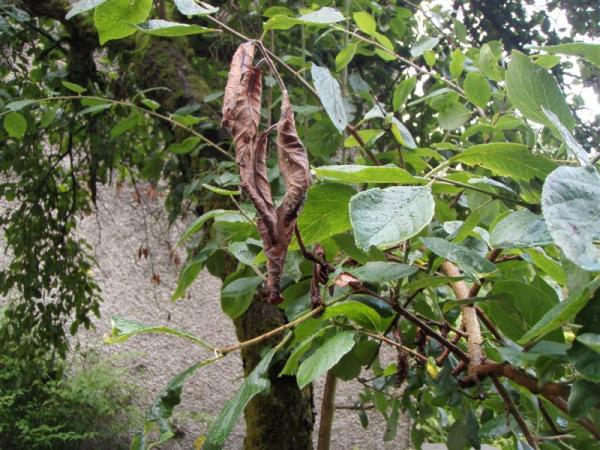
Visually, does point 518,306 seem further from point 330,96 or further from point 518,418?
point 330,96

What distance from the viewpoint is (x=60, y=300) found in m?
1.78

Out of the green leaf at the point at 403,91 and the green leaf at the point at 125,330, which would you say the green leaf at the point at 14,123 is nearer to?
the green leaf at the point at 403,91

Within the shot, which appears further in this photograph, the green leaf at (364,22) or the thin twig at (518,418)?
the green leaf at (364,22)

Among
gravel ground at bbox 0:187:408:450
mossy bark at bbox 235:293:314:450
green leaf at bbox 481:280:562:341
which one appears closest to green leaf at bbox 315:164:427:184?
green leaf at bbox 481:280:562:341

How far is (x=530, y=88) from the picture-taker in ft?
1.03

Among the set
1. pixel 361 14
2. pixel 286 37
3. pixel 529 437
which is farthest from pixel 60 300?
pixel 529 437

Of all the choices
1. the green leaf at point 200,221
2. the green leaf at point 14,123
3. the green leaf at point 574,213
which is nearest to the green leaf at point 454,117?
the green leaf at point 200,221

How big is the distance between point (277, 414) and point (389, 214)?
2.59ft

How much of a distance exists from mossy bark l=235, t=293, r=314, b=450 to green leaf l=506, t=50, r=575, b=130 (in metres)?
0.71

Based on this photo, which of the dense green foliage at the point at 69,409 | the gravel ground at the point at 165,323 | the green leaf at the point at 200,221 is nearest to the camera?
the green leaf at the point at 200,221

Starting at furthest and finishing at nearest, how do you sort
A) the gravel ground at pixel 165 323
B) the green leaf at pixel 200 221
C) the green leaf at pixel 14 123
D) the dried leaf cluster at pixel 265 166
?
the gravel ground at pixel 165 323
the green leaf at pixel 14 123
the green leaf at pixel 200 221
the dried leaf cluster at pixel 265 166

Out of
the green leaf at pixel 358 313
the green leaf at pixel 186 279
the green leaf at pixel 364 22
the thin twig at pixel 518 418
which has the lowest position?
the thin twig at pixel 518 418

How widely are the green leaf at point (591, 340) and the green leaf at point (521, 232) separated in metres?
0.07

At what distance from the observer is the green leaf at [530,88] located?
31 centimetres
